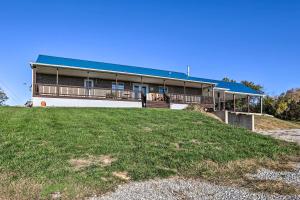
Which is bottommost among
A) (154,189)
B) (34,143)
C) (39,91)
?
(154,189)

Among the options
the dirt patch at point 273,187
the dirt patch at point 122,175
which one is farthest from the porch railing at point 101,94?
the dirt patch at point 273,187

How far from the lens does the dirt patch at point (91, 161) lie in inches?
339

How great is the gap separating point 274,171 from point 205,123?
667 centimetres

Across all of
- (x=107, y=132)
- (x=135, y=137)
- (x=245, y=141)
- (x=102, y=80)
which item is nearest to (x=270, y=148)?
(x=245, y=141)

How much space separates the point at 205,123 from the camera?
15.8 meters

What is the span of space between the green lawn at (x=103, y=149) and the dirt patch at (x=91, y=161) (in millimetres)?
25

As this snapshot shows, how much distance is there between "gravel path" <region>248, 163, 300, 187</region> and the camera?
322 inches

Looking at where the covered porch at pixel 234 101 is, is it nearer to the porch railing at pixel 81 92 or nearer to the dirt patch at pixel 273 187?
the porch railing at pixel 81 92

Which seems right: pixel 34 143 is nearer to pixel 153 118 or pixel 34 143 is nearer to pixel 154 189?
pixel 154 189

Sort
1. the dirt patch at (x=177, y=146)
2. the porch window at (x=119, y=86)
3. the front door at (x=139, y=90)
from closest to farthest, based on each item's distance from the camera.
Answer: the dirt patch at (x=177, y=146)
the porch window at (x=119, y=86)
the front door at (x=139, y=90)

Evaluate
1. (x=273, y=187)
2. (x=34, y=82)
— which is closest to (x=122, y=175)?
(x=273, y=187)

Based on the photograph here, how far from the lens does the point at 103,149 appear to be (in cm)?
993

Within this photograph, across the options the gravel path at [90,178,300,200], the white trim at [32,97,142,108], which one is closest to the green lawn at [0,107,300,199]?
the gravel path at [90,178,300,200]

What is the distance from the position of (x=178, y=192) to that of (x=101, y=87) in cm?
2134
